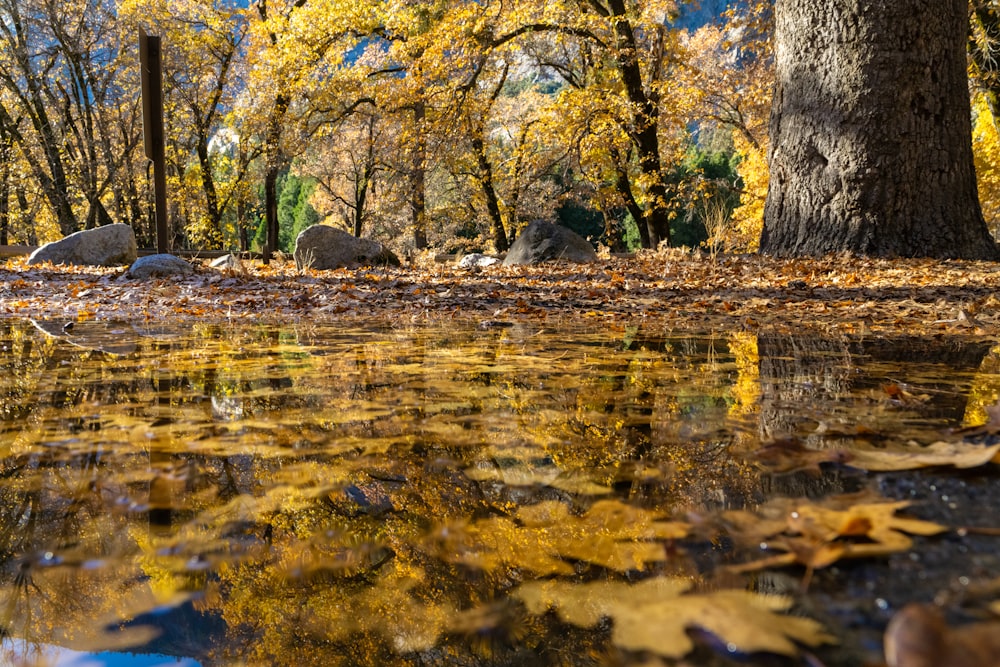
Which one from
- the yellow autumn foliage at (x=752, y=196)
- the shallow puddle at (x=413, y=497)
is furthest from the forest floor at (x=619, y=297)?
the yellow autumn foliage at (x=752, y=196)

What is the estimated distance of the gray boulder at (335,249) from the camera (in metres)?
10.7

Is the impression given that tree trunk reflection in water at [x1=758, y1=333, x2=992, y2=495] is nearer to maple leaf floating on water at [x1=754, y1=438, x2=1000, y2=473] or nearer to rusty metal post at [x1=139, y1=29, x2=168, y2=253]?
maple leaf floating on water at [x1=754, y1=438, x2=1000, y2=473]

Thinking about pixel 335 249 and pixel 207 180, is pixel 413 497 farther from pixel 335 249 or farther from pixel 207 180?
pixel 207 180

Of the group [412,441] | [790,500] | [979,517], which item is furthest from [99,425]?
[979,517]

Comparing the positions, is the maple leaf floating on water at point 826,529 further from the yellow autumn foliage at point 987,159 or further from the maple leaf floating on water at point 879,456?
the yellow autumn foliage at point 987,159

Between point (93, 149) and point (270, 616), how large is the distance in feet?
85.4

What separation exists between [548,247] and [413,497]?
9.70 metres

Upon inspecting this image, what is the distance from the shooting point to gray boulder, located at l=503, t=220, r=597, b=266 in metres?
10.4

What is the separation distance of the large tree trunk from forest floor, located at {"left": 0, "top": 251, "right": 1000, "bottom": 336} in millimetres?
539

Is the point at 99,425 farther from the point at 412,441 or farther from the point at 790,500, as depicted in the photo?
the point at 790,500

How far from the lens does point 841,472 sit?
1.08 metres

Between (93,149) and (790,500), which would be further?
(93,149)

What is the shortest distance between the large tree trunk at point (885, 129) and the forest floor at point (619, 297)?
539mm

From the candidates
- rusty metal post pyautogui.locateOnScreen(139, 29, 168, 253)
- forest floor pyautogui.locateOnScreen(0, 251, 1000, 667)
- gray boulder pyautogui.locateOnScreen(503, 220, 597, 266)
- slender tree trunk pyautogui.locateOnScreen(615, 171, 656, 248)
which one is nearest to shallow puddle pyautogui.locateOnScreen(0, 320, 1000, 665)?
forest floor pyautogui.locateOnScreen(0, 251, 1000, 667)
